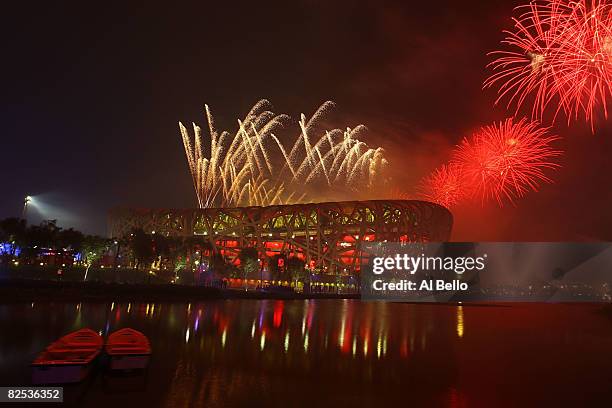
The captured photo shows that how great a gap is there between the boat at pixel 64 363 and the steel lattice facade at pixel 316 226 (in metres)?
88.0

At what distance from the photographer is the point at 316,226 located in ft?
380

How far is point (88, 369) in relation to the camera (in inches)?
456

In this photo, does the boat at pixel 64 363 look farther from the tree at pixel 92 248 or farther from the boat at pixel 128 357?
the tree at pixel 92 248

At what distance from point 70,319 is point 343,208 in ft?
303

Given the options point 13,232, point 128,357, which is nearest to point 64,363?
point 128,357

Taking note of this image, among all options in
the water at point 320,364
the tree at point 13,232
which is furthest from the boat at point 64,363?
the tree at point 13,232

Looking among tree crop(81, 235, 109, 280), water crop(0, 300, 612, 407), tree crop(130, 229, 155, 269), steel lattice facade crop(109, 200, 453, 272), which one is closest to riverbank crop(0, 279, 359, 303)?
water crop(0, 300, 612, 407)

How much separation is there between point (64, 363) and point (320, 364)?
26.1ft

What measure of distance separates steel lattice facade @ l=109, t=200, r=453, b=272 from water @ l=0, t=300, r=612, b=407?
75.8m

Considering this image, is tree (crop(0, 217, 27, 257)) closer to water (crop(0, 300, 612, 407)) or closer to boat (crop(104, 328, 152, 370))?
water (crop(0, 300, 612, 407))

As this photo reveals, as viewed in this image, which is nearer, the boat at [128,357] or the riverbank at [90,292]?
the boat at [128,357]

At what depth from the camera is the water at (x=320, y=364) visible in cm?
1157

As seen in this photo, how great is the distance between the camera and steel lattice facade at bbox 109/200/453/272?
109 metres

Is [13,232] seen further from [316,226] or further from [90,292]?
[316,226]
